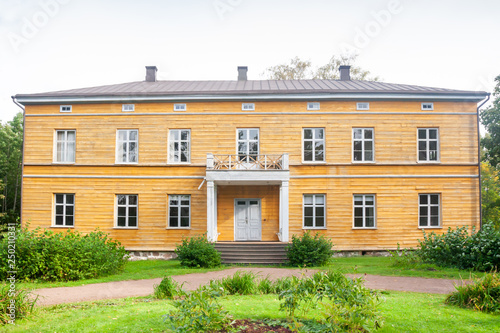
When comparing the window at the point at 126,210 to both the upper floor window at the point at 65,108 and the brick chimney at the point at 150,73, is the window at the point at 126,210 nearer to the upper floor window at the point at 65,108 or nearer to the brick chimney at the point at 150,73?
the upper floor window at the point at 65,108

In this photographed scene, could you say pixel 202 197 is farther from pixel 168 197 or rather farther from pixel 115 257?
pixel 115 257

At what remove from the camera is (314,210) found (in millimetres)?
18641

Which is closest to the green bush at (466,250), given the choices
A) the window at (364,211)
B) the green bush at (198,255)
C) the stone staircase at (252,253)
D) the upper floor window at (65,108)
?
the window at (364,211)

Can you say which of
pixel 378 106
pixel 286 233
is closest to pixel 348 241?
pixel 286 233

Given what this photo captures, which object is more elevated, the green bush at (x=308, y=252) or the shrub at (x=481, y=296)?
the shrub at (x=481, y=296)

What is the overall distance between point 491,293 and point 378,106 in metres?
12.8

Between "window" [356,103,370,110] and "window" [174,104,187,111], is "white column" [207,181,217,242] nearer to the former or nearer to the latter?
"window" [174,104,187,111]

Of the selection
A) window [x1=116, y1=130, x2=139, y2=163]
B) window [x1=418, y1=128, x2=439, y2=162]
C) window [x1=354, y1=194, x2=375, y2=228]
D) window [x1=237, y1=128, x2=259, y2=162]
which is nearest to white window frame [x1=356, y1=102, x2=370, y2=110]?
window [x1=418, y1=128, x2=439, y2=162]

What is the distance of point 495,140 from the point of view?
73.1 ft

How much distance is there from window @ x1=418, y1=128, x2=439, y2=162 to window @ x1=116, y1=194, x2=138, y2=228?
14.4 metres

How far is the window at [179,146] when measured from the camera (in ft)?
62.7

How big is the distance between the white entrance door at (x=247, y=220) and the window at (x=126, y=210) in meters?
5.02

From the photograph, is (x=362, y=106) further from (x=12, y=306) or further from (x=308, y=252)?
(x=12, y=306)

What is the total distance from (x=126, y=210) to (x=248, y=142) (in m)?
6.95
